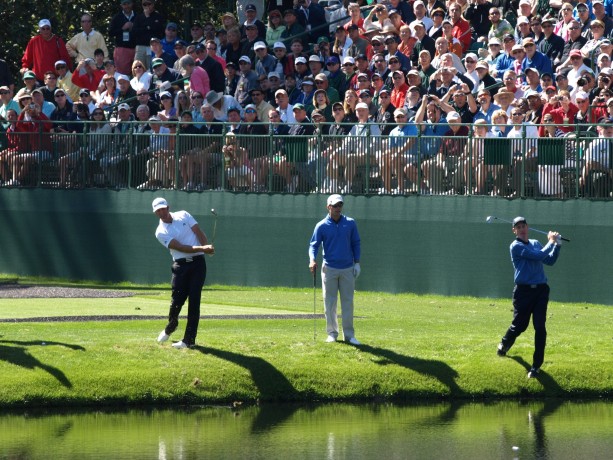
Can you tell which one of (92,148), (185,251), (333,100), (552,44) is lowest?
(185,251)

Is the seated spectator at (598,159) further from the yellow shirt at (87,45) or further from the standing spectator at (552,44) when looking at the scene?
the yellow shirt at (87,45)

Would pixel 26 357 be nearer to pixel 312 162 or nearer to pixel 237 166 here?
pixel 312 162

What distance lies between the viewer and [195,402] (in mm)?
17281

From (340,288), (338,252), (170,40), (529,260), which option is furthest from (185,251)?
(170,40)

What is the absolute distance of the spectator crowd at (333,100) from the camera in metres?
25.9

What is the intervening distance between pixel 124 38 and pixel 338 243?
1621 centimetres

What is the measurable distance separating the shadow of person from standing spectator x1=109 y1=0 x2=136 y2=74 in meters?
16.3

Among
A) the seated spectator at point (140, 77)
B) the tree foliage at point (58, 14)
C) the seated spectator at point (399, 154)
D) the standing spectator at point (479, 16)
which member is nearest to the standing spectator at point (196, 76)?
the seated spectator at point (140, 77)

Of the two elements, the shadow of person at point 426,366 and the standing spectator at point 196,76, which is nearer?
the shadow of person at point 426,366

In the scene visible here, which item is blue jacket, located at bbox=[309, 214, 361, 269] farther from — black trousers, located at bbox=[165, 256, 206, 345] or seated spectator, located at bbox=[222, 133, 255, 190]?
seated spectator, located at bbox=[222, 133, 255, 190]

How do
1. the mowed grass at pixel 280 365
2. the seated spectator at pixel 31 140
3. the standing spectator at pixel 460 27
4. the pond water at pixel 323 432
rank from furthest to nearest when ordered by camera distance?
the seated spectator at pixel 31 140, the standing spectator at pixel 460 27, the mowed grass at pixel 280 365, the pond water at pixel 323 432

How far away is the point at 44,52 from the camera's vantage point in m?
33.4

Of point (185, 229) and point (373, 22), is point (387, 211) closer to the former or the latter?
point (373, 22)

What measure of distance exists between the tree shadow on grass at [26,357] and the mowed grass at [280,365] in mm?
13
